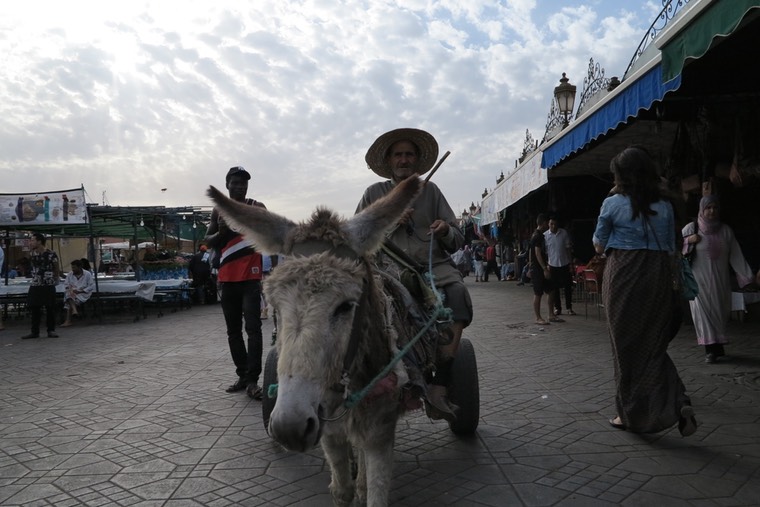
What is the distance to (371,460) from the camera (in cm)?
246

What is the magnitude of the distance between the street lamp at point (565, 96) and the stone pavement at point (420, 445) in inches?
324

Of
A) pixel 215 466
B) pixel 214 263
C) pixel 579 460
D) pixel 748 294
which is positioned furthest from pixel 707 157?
pixel 215 466

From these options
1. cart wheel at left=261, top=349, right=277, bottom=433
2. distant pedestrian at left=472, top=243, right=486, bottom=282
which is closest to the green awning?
cart wheel at left=261, top=349, right=277, bottom=433

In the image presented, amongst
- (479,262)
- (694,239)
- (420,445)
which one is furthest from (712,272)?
(479,262)

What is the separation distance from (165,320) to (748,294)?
12.3m

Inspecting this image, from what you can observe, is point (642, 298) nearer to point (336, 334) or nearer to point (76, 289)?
point (336, 334)

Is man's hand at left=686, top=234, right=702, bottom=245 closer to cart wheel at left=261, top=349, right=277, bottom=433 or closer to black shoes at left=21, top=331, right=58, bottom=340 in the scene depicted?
cart wheel at left=261, top=349, right=277, bottom=433

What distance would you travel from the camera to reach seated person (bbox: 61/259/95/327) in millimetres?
12258

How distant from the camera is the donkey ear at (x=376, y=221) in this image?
7.82ft

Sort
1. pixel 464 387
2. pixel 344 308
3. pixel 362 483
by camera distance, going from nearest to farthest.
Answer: pixel 344 308 → pixel 362 483 → pixel 464 387

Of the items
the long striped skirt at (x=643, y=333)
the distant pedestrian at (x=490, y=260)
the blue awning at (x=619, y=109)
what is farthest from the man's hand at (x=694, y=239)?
the distant pedestrian at (x=490, y=260)

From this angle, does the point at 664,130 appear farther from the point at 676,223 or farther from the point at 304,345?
the point at 304,345

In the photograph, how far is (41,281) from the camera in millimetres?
10164

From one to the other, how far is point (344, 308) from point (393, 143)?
2.17m
